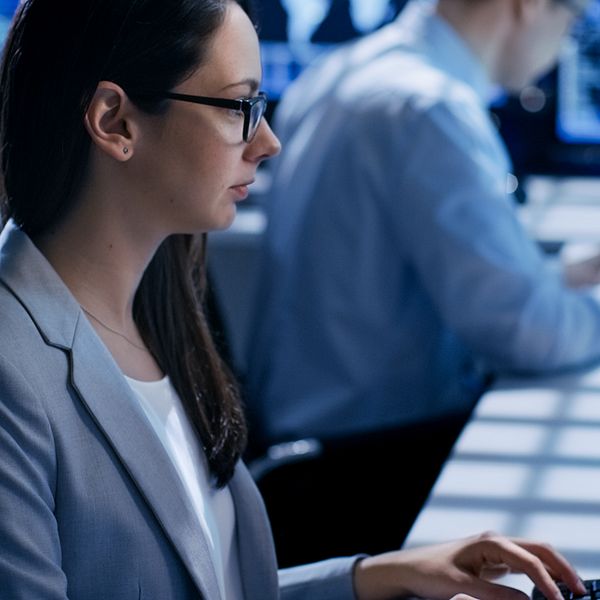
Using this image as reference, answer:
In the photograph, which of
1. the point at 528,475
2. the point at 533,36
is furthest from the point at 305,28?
the point at 528,475

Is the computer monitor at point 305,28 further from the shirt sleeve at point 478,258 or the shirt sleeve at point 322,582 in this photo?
the shirt sleeve at point 322,582

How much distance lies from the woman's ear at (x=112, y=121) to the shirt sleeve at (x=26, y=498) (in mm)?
228

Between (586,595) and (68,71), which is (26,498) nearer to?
(68,71)

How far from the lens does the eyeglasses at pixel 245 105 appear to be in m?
1.15

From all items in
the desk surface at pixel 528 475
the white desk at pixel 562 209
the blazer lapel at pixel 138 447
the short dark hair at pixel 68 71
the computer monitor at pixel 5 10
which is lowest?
the white desk at pixel 562 209

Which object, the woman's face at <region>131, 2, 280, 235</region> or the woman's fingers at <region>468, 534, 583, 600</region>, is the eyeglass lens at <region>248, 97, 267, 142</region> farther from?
the woman's fingers at <region>468, 534, 583, 600</region>

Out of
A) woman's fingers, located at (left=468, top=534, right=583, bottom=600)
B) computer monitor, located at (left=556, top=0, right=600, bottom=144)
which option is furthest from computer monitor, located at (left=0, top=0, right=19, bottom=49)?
woman's fingers, located at (left=468, top=534, right=583, bottom=600)

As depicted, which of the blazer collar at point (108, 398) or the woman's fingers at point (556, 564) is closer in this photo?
the blazer collar at point (108, 398)

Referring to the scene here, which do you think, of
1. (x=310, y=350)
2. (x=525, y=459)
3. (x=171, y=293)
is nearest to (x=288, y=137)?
(x=310, y=350)

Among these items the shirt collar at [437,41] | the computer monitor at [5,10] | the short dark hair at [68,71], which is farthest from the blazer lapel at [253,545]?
the computer monitor at [5,10]

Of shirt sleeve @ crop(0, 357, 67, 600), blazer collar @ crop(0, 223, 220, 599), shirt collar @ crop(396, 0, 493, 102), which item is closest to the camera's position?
shirt sleeve @ crop(0, 357, 67, 600)

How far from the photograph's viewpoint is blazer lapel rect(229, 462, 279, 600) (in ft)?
4.23

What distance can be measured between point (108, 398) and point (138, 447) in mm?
52

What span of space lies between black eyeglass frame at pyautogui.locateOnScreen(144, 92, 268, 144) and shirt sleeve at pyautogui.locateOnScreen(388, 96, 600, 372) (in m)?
0.92
